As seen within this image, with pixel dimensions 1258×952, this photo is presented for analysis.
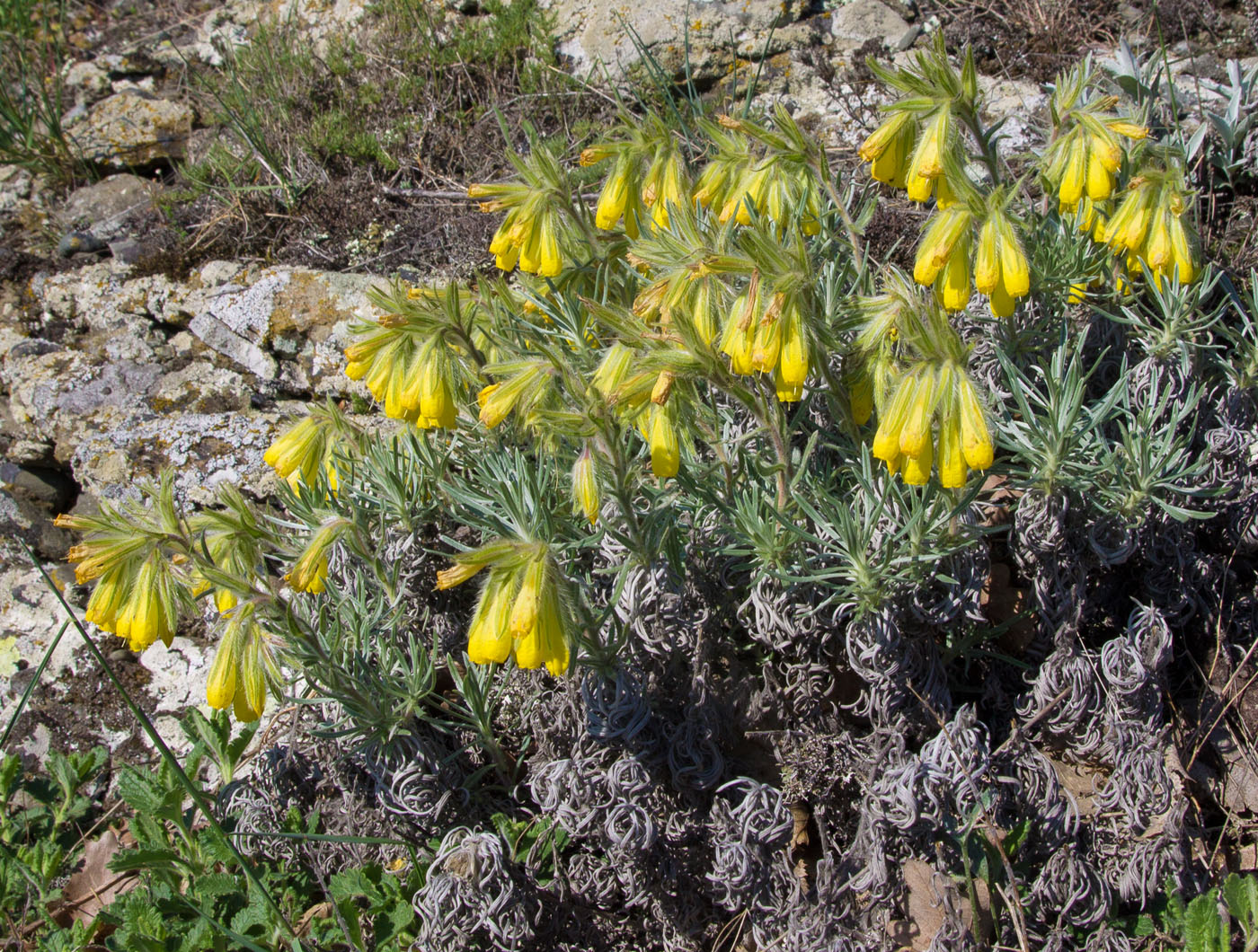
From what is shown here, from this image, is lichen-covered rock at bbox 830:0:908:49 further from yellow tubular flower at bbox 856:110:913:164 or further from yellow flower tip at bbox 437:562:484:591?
yellow flower tip at bbox 437:562:484:591

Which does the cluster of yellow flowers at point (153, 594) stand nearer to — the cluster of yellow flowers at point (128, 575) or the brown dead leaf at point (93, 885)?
the cluster of yellow flowers at point (128, 575)

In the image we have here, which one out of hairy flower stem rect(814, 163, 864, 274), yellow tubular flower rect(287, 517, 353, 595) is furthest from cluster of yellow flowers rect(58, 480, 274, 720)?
hairy flower stem rect(814, 163, 864, 274)

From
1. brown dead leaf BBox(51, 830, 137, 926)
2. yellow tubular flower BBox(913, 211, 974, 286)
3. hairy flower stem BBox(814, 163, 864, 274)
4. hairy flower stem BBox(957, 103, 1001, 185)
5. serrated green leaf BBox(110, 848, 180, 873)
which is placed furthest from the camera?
brown dead leaf BBox(51, 830, 137, 926)

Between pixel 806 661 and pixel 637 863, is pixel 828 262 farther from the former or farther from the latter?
pixel 637 863

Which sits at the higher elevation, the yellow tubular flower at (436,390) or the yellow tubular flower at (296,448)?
the yellow tubular flower at (436,390)

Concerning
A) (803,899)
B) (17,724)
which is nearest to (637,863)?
(803,899)

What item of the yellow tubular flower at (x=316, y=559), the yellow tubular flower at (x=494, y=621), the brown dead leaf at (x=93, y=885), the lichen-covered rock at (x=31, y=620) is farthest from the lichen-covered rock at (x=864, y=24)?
the brown dead leaf at (x=93, y=885)
